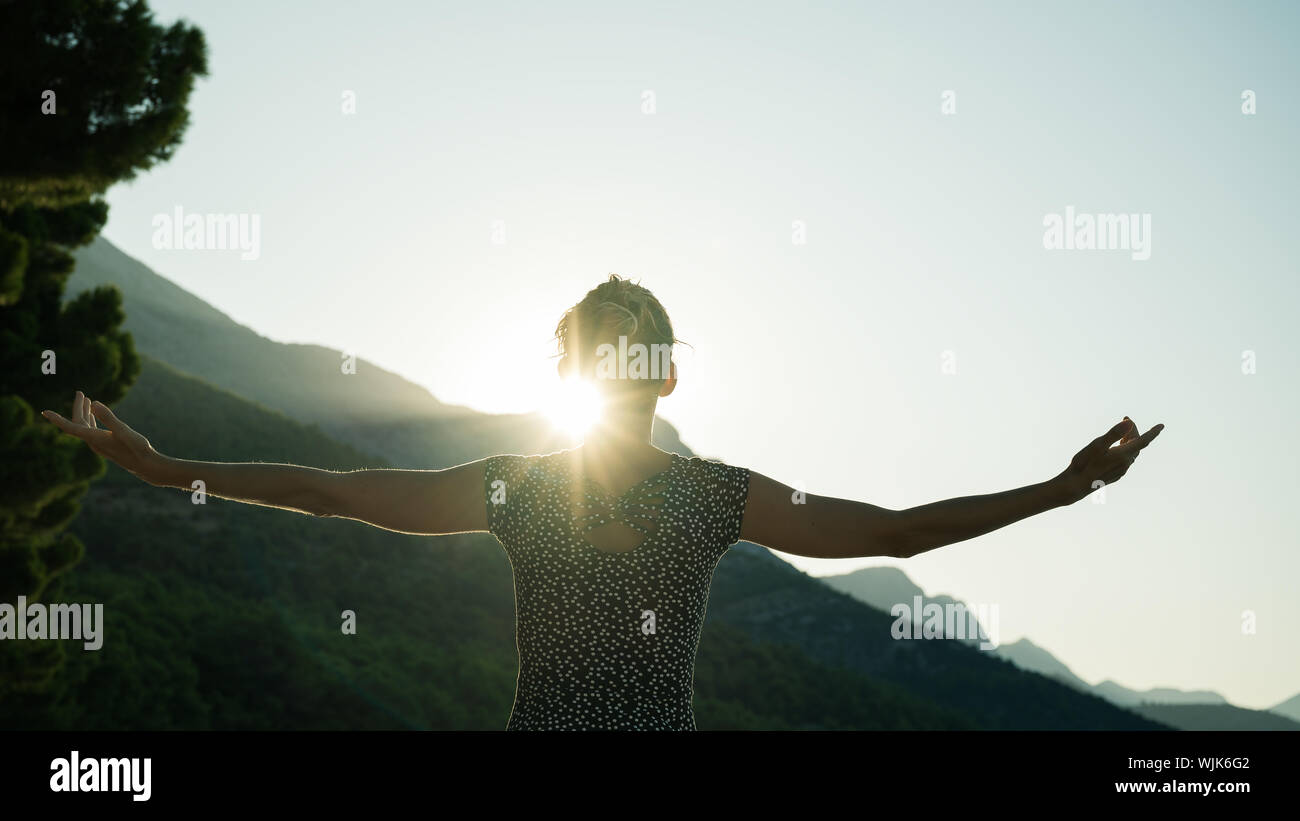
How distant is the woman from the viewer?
2.29 metres

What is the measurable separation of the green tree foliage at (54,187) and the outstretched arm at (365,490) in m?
12.0

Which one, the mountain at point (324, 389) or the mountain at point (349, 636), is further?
the mountain at point (324, 389)

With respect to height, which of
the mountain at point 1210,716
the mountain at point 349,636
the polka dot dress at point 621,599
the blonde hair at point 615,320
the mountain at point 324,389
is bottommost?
the mountain at point 1210,716

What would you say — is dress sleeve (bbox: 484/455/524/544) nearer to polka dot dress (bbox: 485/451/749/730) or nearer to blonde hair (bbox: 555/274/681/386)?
polka dot dress (bbox: 485/451/749/730)

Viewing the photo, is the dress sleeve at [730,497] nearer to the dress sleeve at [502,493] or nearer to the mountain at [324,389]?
the dress sleeve at [502,493]

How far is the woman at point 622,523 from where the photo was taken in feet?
7.52

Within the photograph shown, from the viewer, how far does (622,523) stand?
2297 mm

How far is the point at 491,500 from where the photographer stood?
7.98ft

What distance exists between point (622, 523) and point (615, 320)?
45cm

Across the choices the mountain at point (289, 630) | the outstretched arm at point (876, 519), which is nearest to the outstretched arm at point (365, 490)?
the outstretched arm at point (876, 519)

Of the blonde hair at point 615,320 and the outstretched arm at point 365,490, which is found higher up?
the blonde hair at point 615,320

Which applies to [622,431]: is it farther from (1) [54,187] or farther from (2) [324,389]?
(2) [324,389]
